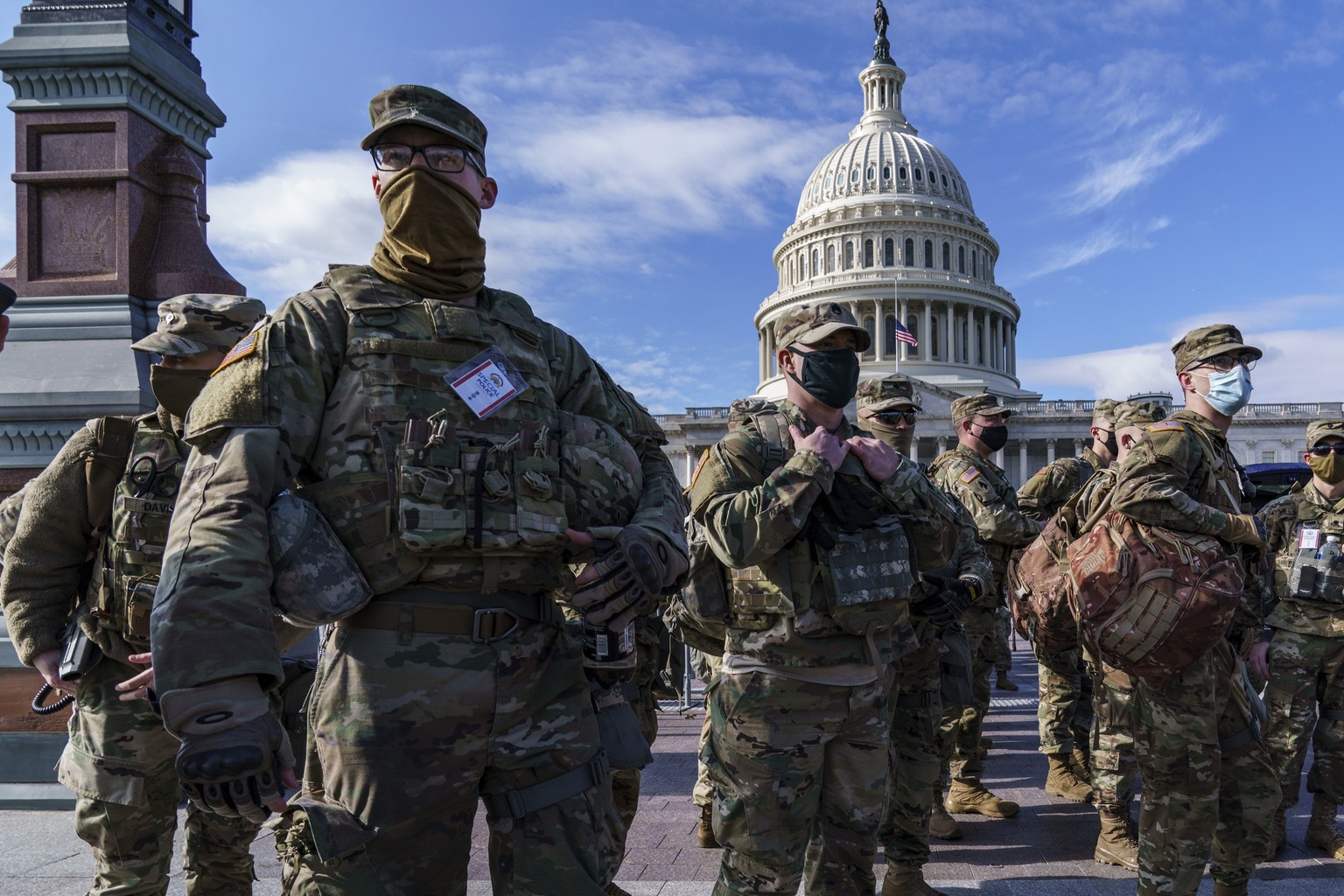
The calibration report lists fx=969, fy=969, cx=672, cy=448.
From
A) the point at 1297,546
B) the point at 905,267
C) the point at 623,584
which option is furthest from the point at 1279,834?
the point at 905,267

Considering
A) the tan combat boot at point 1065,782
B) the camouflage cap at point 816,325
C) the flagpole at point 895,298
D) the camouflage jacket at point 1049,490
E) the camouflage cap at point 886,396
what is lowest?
the tan combat boot at point 1065,782

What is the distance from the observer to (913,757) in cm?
451

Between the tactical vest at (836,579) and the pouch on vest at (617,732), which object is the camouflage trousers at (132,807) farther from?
the tactical vest at (836,579)

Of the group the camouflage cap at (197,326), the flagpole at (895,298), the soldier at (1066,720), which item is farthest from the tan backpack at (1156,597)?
the flagpole at (895,298)

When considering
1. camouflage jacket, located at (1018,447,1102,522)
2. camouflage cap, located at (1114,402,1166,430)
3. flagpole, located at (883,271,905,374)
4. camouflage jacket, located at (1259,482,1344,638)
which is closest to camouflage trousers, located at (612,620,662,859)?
camouflage cap, located at (1114,402,1166,430)

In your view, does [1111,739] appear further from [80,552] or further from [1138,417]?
[80,552]

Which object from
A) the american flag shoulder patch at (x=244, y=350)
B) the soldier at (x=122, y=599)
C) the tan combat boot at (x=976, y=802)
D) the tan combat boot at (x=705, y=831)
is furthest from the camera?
the tan combat boot at (x=976, y=802)

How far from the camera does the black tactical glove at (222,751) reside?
1879 millimetres

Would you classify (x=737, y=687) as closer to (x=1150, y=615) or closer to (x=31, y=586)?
(x=1150, y=615)

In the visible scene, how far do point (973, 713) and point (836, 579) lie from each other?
124 inches

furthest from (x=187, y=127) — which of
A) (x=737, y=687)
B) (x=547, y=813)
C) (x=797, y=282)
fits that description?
(x=797, y=282)

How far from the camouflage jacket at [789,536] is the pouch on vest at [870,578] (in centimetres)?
5

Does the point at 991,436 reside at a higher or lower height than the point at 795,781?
higher

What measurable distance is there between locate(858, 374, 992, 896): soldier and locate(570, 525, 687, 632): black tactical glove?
1.82 meters
